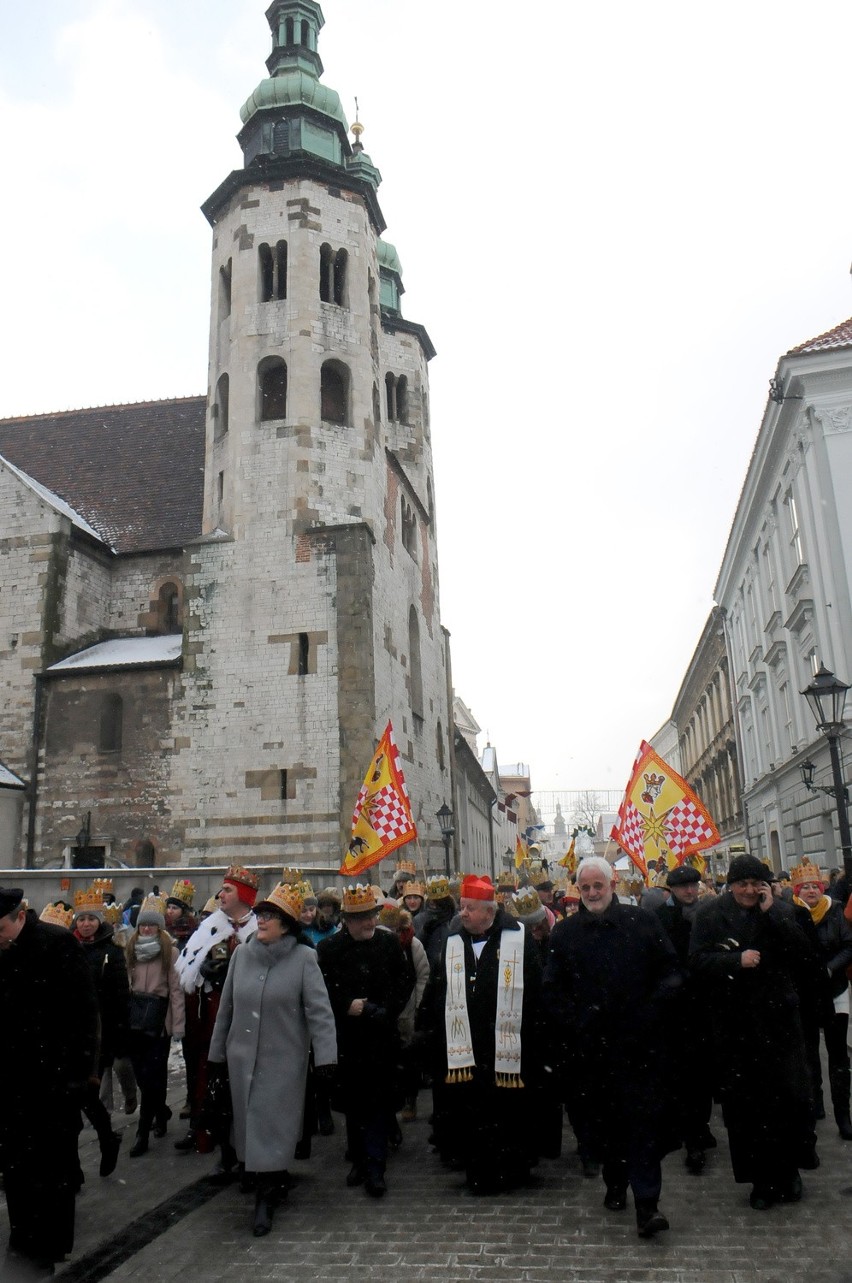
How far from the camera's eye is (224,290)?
87.7 ft

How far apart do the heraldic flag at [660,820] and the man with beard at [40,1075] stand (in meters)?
11.1

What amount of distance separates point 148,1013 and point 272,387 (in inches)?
804

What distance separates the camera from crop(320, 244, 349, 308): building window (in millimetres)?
26125

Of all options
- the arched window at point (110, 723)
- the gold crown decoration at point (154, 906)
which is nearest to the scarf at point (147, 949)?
the gold crown decoration at point (154, 906)

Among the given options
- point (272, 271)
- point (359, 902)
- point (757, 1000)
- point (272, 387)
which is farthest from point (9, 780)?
point (757, 1000)

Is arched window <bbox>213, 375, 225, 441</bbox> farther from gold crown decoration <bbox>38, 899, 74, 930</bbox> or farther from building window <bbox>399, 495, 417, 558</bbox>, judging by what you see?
gold crown decoration <bbox>38, 899, 74, 930</bbox>

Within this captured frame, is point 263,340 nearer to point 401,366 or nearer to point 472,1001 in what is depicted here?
point 401,366

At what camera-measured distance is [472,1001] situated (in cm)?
635

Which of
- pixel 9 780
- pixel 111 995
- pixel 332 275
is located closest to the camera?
pixel 111 995

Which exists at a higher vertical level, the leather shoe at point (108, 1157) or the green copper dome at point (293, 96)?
the green copper dome at point (293, 96)

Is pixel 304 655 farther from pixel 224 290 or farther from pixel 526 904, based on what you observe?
pixel 526 904

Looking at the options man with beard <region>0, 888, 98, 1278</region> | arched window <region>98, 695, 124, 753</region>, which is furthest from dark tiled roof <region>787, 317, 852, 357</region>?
man with beard <region>0, 888, 98, 1278</region>

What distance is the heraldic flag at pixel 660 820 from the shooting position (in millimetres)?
14828

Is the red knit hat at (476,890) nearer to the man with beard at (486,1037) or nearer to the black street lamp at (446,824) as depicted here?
the man with beard at (486,1037)
